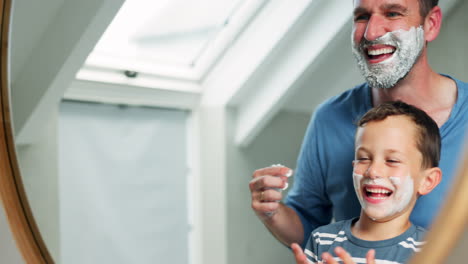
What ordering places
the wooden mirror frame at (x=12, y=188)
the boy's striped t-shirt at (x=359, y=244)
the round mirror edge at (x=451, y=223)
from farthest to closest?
1. the wooden mirror frame at (x=12, y=188)
2. the boy's striped t-shirt at (x=359, y=244)
3. the round mirror edge at (x=451, y=223)

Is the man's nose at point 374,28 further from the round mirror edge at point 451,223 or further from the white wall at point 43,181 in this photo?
the white wall at point 43,181

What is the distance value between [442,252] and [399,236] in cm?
10

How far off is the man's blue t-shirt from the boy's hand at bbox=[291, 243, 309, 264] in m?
0.01

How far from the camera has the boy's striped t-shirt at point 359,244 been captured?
427 millimetres

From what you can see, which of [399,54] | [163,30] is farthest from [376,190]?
[163,30]

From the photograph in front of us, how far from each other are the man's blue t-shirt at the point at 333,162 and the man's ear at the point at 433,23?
0.05 meters

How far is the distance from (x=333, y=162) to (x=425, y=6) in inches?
6.2

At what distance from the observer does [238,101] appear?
0.56m

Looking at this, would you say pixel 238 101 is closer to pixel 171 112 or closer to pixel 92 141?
pixel 171 112

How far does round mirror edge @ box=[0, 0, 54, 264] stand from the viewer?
58cm

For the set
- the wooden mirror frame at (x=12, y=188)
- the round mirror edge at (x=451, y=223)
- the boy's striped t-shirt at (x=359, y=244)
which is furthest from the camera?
the wooden mirror frame at (x=12, y=188)

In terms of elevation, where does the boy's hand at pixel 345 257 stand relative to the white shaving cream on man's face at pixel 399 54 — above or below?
below

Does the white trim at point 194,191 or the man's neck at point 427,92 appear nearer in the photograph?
the man's neck at point 427,92

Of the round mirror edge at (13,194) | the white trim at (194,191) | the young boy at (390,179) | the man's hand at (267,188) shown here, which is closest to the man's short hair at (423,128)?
the young boy at (390,179)
